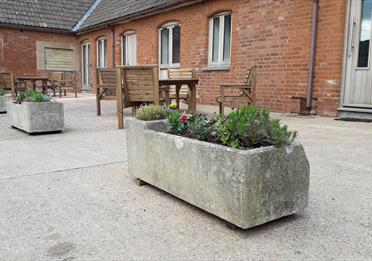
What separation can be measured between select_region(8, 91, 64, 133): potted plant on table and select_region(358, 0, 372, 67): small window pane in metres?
5.41

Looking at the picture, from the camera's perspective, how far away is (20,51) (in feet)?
51.9

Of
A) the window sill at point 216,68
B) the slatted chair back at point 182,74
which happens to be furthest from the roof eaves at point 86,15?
the slatted chair back at point 182,74

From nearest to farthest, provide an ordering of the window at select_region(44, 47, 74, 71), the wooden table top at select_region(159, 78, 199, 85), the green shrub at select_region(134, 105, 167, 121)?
the green shrub at select_region(134, 105, 167, 121), the wooden table top at select_region(159, 78, 199, 85), the window at select_region(44, 47, 74, 71)

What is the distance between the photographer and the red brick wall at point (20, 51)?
15391 millimetres

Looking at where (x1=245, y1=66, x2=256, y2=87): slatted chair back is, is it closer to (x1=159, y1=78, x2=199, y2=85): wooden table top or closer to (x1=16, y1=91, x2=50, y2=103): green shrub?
(x1=159, y1=78, x2=199, y2=85): wooden table top

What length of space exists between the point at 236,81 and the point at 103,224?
7546mm

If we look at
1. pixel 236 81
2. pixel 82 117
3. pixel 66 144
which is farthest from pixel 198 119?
pixel 236 81

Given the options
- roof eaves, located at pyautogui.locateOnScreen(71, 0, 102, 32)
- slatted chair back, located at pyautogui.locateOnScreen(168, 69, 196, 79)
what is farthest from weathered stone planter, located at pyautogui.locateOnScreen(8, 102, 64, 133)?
roof eaves, located at pyautogui.locateOnScreen(71, 0, 102, 32)

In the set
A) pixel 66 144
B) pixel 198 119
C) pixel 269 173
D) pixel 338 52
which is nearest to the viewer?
pixel 269 173

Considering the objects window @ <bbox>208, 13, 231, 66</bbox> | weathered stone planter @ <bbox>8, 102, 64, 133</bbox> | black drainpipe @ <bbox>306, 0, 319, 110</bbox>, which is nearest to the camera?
weathered stone planter @ <bbox>8, 102, 64, 133</bbox>

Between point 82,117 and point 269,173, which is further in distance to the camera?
point 82,117

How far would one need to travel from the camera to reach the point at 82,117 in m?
7.47

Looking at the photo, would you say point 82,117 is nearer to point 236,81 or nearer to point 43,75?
point 236,81

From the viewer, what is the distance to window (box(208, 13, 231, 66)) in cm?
977
